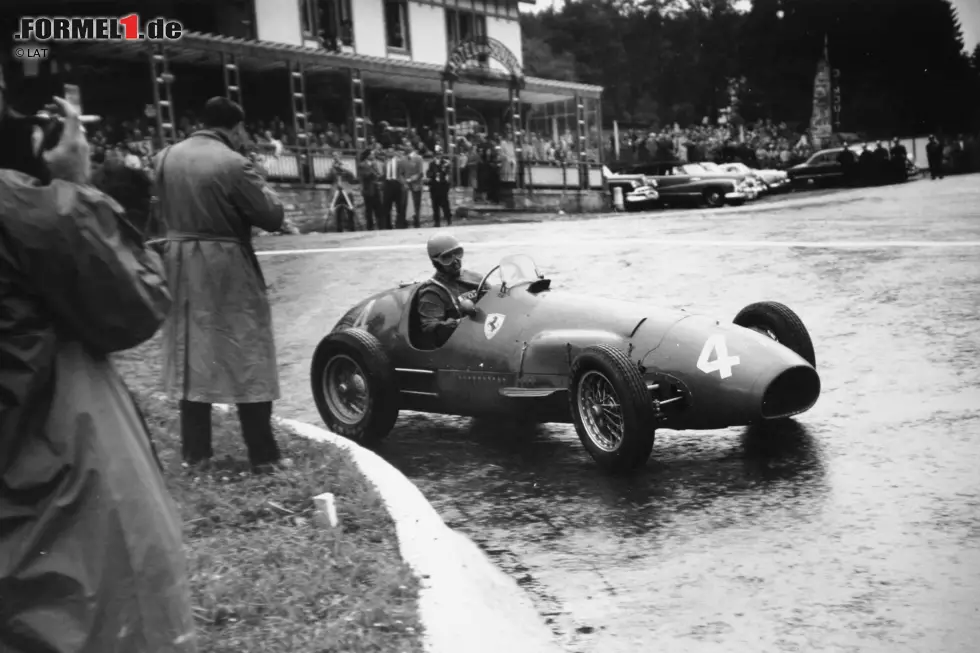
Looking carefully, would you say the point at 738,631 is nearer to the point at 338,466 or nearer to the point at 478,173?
the point at 338,466

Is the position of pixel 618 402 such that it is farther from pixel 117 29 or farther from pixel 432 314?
pixel 117 29

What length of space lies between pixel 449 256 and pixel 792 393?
2.69 metres

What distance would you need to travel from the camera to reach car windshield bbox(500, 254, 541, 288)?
26.1 ft

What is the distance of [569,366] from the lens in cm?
719

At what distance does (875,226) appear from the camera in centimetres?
1714

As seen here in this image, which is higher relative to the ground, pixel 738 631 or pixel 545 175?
pixel 545 175

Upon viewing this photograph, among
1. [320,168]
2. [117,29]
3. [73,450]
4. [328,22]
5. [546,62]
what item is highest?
[546,62]

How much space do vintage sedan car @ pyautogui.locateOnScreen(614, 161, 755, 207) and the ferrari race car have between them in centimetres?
2641

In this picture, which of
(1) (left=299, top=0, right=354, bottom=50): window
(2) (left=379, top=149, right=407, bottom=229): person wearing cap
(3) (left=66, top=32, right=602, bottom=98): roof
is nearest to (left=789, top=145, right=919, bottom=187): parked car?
(3) (left=66, top=32, right=602, bottom=98): roof

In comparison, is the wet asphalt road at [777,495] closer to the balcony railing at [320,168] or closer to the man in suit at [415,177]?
the balcony railing at [320,168]

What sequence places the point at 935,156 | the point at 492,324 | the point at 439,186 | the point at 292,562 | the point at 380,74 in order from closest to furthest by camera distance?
the point at 292,562
the point at 492,324
the point at 439,186
the point at 380,74
the point at 935,156

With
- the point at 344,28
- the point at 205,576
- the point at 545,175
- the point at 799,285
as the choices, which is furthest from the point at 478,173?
the point at 205,576

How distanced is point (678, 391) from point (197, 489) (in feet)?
9.17

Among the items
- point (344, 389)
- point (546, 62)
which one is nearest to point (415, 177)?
point (344, 389)
